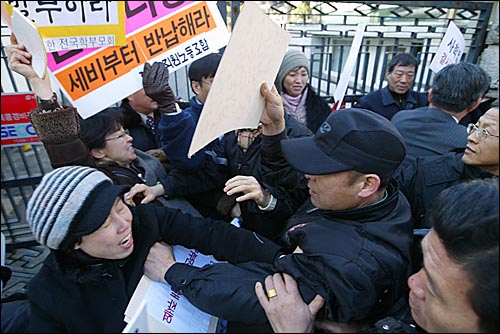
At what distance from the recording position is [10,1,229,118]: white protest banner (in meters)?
1.96

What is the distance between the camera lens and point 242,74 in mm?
1106

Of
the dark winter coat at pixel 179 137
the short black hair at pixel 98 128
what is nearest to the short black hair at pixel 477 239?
the dark winter coat at pixel 179 137

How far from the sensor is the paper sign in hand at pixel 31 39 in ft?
5.01

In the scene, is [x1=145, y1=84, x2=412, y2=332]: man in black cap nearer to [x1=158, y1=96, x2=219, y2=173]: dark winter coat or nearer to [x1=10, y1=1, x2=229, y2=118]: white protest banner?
[x1=158, y1=96, x2=219, y2=173]: dark winter coat

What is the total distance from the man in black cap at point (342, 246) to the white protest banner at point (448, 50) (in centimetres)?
203

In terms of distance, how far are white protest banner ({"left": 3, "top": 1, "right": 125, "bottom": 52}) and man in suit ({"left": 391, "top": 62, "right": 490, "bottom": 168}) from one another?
1927 mm

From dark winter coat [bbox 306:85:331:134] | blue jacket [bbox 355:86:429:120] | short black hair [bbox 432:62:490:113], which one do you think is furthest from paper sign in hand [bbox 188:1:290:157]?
blue jacket [bbox 355:86:429:120]

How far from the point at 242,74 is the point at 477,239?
0.81m

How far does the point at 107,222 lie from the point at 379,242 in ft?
3.14

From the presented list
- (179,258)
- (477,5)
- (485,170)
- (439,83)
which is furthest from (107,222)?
(477,5)

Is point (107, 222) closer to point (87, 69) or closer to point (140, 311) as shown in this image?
point (140, 311)

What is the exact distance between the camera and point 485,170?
1465mm

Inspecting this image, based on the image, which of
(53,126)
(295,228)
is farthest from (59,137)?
(295,228)

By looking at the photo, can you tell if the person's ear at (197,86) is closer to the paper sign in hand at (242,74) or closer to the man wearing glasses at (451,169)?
the paper sign in hand at (242,74)
